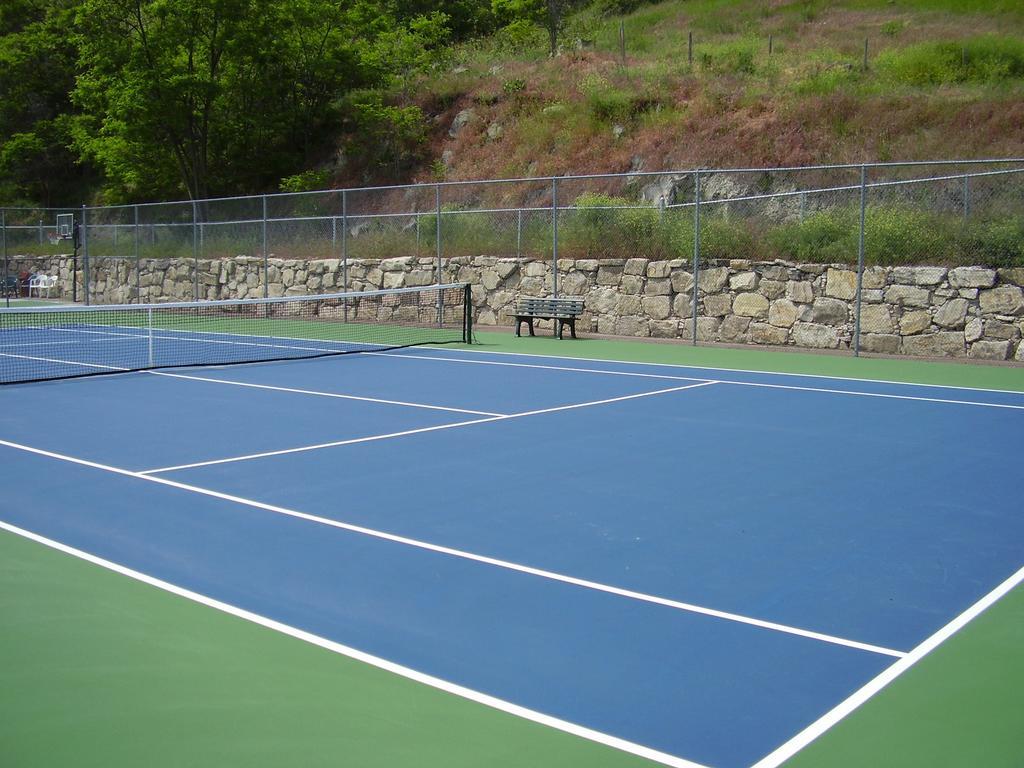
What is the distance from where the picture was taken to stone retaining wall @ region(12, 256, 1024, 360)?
1683 cm

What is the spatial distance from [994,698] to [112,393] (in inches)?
457

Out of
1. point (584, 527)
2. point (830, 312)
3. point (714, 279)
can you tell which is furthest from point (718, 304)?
point (584, 527)

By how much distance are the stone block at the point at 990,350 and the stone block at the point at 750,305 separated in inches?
144

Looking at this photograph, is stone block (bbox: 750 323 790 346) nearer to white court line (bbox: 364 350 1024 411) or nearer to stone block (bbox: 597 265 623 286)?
stone block (bbox: 597 265 623 286)

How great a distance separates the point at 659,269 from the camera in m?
20.4

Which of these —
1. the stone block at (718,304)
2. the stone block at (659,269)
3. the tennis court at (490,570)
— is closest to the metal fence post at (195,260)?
the stone block at (659,269)

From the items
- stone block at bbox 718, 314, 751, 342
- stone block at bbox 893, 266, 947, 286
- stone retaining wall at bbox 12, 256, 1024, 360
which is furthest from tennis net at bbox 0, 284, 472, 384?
stone block at bbox 893, 266, 947, 286

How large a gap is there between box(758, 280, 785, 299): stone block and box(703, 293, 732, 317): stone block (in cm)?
65

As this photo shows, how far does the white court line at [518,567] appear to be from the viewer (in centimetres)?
507

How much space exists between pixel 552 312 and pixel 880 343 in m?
6.08

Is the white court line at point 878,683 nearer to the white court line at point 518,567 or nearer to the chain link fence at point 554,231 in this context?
the white court line at point 518,567

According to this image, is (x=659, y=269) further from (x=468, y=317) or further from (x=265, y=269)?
(x=265, y=269)

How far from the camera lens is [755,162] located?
26.5 metres

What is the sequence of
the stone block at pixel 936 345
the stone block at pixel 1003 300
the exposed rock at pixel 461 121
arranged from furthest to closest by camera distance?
the exposed rock at pixel 461 121, the stone block at pixel 936 345, the stone block at pixel 1003 300
